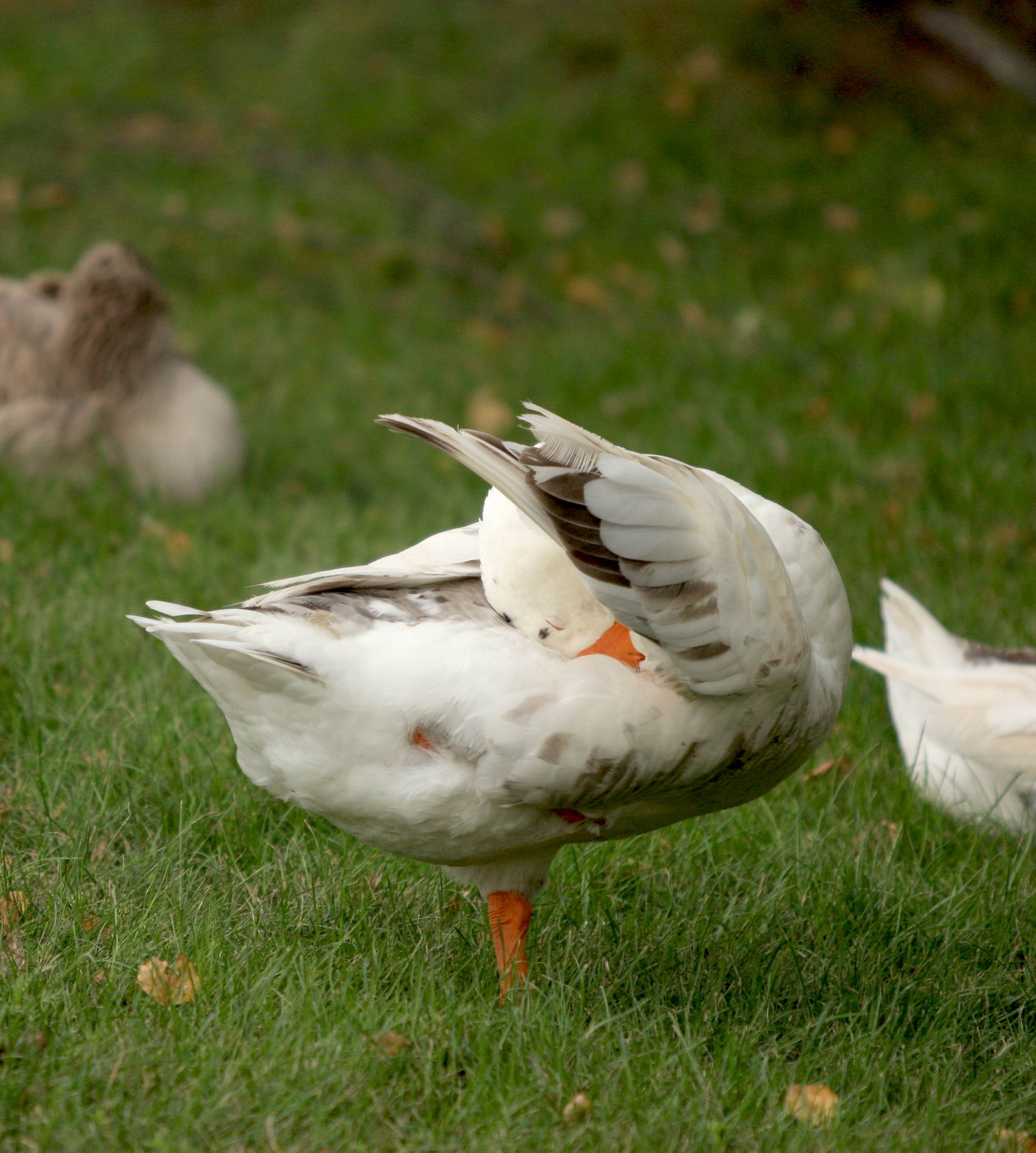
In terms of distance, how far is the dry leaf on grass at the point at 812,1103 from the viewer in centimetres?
212

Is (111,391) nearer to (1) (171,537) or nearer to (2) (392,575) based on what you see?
(1) (171,537)

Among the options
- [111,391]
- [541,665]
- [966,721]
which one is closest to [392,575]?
[541,665]

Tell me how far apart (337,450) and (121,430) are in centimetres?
97

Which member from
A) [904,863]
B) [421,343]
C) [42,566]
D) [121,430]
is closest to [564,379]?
[421,343]

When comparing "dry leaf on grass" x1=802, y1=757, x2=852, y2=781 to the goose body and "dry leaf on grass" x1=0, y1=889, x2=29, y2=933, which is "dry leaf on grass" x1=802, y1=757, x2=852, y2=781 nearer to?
"dry leaf on grass" x1=0, y1=889, x2=29, y2=933

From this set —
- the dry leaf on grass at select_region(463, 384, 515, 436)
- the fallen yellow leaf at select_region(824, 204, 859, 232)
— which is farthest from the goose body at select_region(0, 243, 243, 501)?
the fallen yellow leaf at select_region(824, 204, 859, 232)

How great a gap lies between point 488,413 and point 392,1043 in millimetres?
4196

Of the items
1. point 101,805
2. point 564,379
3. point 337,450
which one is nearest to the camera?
point 101,805

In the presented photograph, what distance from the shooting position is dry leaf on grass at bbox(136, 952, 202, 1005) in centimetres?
224

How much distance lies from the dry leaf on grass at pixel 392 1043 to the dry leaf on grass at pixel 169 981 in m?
0.35

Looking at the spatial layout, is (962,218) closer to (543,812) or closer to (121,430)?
(121,430)

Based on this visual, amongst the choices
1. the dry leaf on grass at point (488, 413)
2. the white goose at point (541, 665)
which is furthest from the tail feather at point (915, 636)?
the dry leaf on grass at point (488, 413)

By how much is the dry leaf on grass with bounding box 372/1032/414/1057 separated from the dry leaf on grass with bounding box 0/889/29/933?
0.78 metres

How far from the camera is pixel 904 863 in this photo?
3.03 metres
